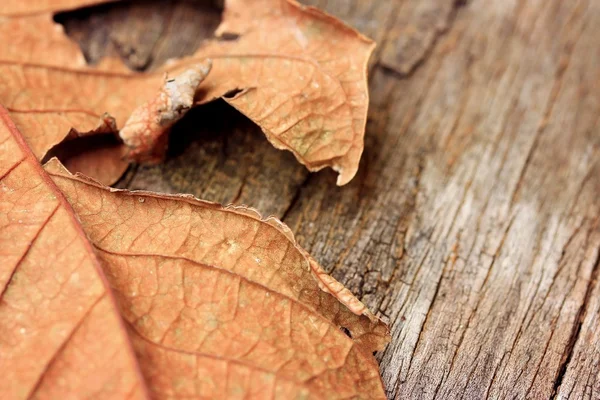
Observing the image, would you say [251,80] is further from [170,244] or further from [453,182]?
[453,182]

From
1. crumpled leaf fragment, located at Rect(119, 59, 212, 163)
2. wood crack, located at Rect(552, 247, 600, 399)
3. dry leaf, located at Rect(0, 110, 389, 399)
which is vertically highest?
crumpled leaf fragment, located at Rect(119, 59, 212, 163)

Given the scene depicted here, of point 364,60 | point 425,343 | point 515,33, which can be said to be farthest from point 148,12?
point 425,343

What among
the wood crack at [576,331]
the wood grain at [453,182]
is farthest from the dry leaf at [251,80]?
the wood crack at [576,331]

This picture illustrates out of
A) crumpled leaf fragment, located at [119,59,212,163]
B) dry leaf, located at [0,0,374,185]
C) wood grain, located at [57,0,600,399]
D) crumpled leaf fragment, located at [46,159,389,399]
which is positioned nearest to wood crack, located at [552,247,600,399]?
wood grain, located at [57,0,600,399]

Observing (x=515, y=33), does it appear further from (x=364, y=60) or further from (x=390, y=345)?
(x=390, y=345)

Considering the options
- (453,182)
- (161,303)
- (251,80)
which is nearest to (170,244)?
(161,303)

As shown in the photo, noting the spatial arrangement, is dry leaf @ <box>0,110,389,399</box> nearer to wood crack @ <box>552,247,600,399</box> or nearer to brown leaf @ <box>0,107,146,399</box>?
brown leaf @ <box>0,107,146,399</box>
